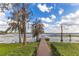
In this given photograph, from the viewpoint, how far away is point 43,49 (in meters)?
2.21

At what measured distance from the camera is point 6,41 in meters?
2.21

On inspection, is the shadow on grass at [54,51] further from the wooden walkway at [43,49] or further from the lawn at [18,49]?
the lawn at [18,49]

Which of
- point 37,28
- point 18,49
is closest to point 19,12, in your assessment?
point 37,28

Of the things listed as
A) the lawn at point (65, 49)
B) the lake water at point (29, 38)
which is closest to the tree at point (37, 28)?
the lake water at point (29, 38)

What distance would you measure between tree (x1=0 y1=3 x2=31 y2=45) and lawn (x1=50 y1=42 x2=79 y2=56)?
346mm

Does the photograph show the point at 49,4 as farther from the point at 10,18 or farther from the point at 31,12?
the point at 10,18

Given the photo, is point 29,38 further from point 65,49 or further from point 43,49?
point 65,49

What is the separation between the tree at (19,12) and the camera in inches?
85.8

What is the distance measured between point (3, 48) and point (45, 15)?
22.9 inches

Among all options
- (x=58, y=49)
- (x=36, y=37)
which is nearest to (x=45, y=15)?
(x=36, y=37)

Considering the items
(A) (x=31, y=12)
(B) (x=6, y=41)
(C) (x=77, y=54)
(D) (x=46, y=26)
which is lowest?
(C) (x=77, y=54)

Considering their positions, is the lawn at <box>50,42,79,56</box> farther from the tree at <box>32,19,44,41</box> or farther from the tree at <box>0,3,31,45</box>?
the tree at <box>0,3,31,45</box>

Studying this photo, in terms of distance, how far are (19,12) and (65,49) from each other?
646mm

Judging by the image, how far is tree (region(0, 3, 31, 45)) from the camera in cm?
218
